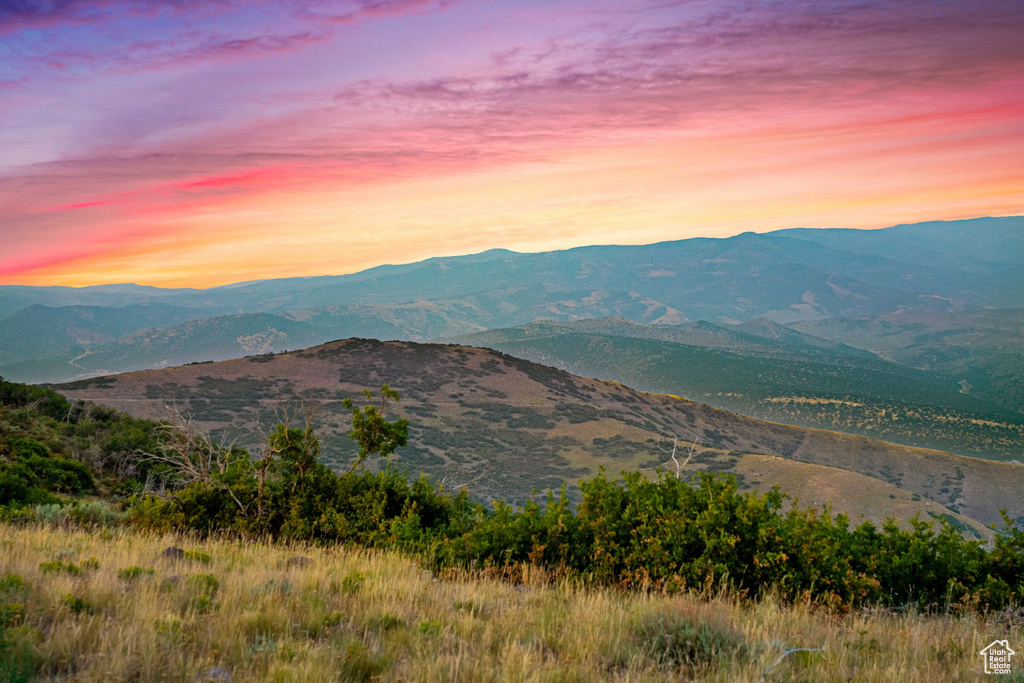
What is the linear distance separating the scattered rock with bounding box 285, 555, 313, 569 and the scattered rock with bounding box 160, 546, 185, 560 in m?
1.20

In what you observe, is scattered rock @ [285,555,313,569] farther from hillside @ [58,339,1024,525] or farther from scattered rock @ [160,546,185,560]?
hillside @ [58,339,1024,525]

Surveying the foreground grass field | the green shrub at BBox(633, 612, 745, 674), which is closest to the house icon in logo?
the foreground grass field

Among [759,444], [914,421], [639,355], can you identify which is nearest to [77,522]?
[759,444]

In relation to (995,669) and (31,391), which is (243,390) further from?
(995,669)

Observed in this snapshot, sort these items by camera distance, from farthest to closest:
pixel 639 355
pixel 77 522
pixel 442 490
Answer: pixel 639 355, pixel 442 490, pixel 77 522

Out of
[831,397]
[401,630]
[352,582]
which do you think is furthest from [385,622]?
[831,397]

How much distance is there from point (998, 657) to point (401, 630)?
495 cm

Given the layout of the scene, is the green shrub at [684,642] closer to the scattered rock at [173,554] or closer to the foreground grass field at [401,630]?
the foreground grass field at [401,630]

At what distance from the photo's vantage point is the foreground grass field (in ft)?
13.3

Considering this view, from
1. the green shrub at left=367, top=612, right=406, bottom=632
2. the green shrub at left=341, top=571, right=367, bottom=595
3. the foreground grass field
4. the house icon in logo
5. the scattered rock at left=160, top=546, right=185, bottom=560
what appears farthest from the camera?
the scattered rock at left=160, top=546, right=185, bottom=560

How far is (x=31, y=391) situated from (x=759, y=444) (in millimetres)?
72641

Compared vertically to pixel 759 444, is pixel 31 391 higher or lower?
higher

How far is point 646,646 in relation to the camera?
4.88 metres

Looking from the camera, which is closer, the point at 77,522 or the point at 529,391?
the point at 77,522
